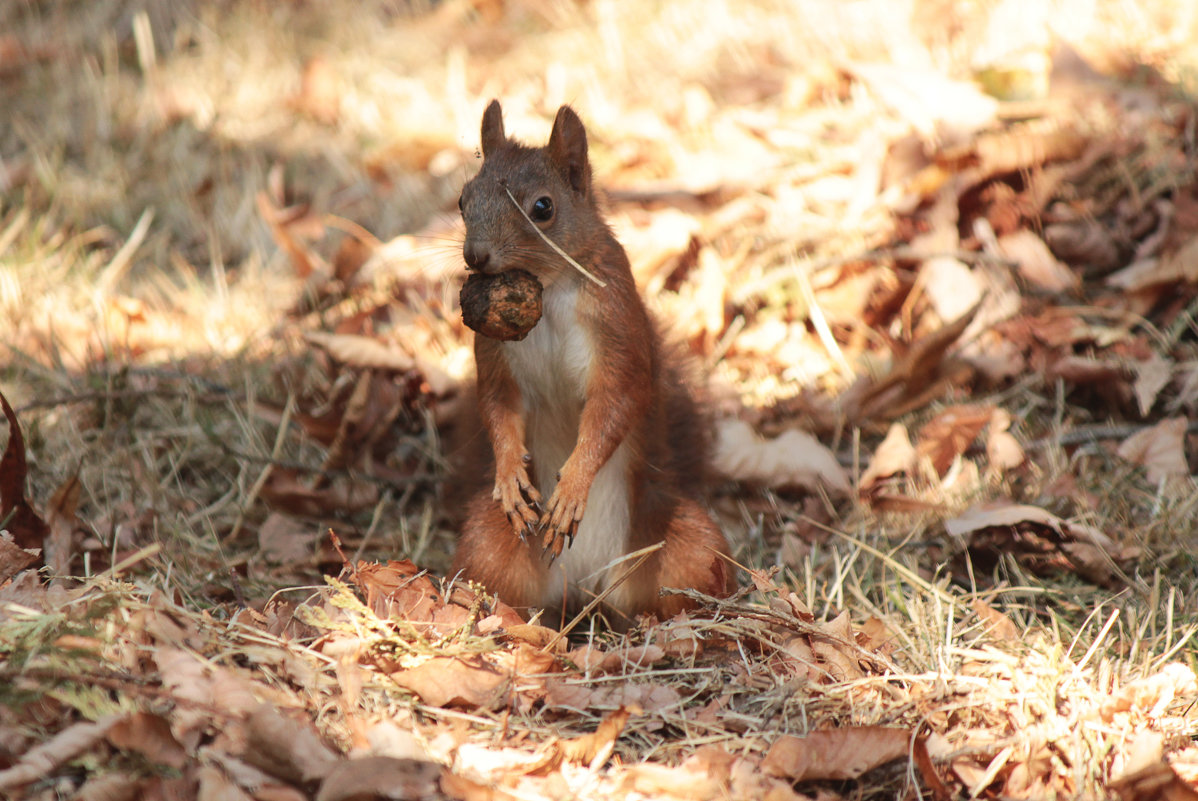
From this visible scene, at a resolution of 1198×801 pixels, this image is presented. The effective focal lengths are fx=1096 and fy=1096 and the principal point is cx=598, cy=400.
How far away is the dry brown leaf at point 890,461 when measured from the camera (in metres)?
2.91

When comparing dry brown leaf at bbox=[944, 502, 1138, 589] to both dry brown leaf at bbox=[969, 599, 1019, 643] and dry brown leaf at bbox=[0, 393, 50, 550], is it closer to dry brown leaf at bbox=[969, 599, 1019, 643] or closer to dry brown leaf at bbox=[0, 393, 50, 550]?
dry brown leaf at bbox=[969, 599, 1019, 643]

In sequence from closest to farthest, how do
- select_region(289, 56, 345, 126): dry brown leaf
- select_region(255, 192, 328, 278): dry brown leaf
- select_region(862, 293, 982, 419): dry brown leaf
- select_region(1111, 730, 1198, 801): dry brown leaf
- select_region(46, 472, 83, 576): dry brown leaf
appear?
select_region(1111, 730, 1198, 801): dry brown leaf, select_region(46, 472, 83, 576): dry brown leaf, select_region(862, 293, 982, 419): dry brown leaf, select_region(255, 192, 328, 278): dry brown leaf, select_region(289, 56, 345, 126): dry brown leaf

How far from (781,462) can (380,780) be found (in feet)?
5.40

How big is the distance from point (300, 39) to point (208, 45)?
0.42 m

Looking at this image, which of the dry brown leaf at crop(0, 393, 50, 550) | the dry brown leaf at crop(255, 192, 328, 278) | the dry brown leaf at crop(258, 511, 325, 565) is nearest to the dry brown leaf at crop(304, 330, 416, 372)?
the dry brown leaf at crop(258, 511, 325, 565)

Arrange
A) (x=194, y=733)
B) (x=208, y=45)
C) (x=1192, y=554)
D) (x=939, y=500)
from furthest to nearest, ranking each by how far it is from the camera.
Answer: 1. (x=208, y=45)
2. (x=939, y=500)
3. (x=1192, y=554)
4. (x=194, y=733)

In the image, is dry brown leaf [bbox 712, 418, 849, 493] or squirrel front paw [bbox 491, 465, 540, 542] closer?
squirrel front paw [bbox 491, 465, 540, 542]

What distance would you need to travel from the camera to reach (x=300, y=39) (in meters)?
5.21

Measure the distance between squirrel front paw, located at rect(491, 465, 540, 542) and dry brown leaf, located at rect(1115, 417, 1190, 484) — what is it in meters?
1.62

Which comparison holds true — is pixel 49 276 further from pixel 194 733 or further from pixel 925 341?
pixel 925 341

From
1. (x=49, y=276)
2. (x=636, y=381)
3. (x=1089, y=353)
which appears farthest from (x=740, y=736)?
(x=49, y=276)

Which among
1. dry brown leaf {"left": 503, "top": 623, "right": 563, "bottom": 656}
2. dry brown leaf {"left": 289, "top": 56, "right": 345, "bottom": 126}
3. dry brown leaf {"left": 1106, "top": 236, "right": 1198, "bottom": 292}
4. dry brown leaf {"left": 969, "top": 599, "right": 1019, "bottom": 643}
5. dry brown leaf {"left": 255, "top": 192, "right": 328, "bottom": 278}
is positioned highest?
dry brown leaf {"left": 289, "top": 56, "right": 345, "bottom": 126}

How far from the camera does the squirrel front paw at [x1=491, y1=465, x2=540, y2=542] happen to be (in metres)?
2.29

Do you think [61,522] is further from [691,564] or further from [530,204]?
[691,564]
